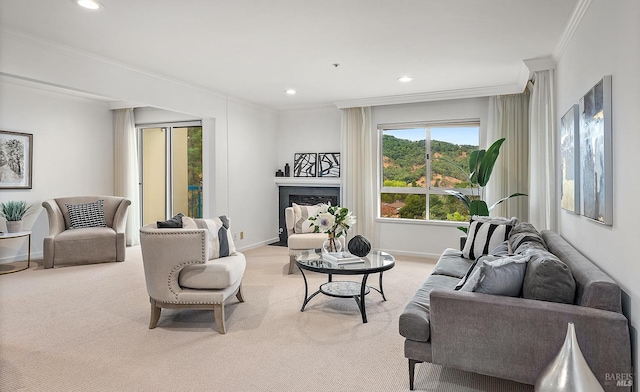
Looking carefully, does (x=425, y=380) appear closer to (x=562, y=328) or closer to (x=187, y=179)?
(x=562, y=328)

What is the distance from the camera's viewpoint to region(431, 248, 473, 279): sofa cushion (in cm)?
314

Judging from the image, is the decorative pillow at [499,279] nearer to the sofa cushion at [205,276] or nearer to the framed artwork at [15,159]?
the sofa cushion at [205,276]

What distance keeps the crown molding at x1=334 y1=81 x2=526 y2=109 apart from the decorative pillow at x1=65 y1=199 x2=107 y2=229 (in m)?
3.97

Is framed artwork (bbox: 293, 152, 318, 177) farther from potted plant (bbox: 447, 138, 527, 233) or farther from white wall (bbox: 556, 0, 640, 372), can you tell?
white wall (bbox: 556, 0, 640, 372)

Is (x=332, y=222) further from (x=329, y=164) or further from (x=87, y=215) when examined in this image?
(x=87, y=215)

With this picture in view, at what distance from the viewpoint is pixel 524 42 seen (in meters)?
3.46

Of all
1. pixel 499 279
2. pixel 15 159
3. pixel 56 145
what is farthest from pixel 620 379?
pixel 56 145

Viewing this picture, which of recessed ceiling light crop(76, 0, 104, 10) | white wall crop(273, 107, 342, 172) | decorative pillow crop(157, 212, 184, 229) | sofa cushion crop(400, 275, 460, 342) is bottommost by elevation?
sofa cushion crop(400, 275, 460, 342)

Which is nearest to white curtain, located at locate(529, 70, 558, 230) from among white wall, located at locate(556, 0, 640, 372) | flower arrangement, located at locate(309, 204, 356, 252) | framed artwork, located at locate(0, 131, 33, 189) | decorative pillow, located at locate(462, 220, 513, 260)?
decorative pillow, located at locate(462, 220, 513, 260)

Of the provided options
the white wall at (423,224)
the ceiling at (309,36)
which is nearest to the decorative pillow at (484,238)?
the ceiling at (309,36)

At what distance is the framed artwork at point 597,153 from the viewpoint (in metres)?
2.06

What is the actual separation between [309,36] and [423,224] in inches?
139

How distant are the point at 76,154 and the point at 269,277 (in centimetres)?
416

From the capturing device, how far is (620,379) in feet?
5.74
